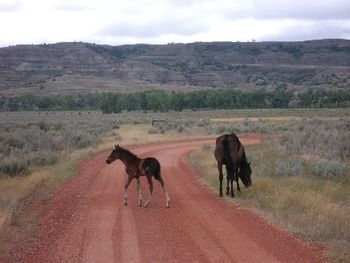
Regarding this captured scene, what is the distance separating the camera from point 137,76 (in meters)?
200

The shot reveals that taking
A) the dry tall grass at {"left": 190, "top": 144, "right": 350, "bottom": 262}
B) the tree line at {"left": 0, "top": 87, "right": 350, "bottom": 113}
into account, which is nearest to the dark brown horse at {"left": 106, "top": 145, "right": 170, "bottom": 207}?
the dry tall grass at {"left": 190, "top": 144, "right": 350, "bottom": 262}

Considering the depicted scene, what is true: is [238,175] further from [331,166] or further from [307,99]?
[307,99]

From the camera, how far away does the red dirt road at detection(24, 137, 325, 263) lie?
985cm

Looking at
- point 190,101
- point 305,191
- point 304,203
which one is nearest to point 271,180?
point 305,191

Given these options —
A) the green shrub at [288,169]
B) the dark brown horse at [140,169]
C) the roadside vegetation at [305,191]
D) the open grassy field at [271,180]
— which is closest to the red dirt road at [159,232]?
the dark brown horse at [140,169]

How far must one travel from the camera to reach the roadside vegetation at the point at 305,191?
11586 mm

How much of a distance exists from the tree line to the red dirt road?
303 ft

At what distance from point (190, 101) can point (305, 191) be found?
9855cm

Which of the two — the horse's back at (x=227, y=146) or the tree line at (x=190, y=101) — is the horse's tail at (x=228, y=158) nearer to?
the horse's back at (x=227, y=146)

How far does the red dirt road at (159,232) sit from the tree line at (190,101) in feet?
303

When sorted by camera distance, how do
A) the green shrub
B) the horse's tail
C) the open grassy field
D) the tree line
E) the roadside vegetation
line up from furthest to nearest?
1. the tree line
2. the green shrub
3. the horse's tail
4. the open grassy field
5. the roadside vegetation

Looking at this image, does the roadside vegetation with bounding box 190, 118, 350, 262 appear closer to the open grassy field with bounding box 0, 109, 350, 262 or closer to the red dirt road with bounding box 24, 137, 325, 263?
the open grassy field with bounding box 0, 109, 350, 262

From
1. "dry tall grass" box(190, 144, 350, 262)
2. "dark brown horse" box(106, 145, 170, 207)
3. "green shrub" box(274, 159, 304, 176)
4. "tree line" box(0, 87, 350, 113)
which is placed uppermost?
"dark brown horse" box(106, 145, 170, 207)

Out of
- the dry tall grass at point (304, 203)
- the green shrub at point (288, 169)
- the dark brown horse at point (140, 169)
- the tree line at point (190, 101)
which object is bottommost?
the tree line at point (190, 101)
